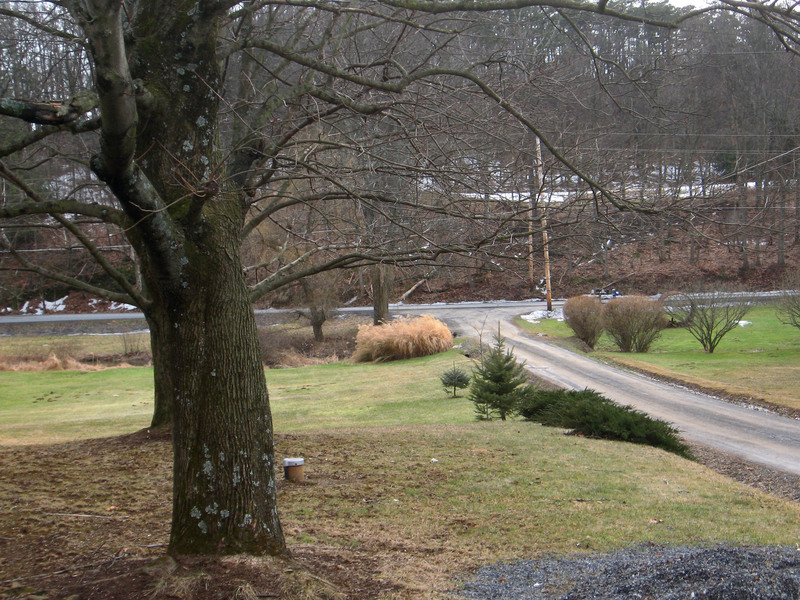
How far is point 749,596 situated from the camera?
156 inches

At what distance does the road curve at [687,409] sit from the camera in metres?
11.9

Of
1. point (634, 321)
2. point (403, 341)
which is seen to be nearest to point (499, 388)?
point (403, 341)

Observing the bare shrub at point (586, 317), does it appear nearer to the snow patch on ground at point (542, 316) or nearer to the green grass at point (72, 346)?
the snow patch on ground at point (542, 316)

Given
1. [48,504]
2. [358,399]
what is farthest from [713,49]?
[358,399]

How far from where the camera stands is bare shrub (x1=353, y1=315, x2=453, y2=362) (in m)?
27.4

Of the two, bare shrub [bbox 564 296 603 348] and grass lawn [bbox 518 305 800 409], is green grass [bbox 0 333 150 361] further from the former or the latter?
bare shrub [bbox 564 296 603 348]

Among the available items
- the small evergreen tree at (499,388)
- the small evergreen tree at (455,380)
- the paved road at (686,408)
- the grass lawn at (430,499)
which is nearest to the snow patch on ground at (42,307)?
the paved road at (686,408)

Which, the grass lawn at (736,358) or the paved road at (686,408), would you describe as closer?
the paved road at (686,408)

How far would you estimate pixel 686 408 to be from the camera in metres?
15.7

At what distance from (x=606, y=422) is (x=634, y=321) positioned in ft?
53.7

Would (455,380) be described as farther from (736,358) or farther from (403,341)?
(736,358)

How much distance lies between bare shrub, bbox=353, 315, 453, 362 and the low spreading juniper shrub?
14293mm

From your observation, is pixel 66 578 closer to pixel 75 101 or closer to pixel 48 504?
pixel 48 504

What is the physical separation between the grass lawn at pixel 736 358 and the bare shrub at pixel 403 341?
5.04 meters
